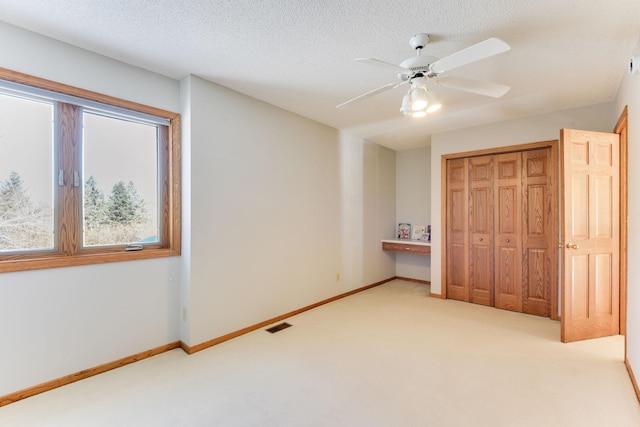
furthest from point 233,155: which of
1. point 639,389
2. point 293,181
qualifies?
point 639,389

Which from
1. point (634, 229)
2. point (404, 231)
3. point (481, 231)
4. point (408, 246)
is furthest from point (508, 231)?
point (404, 231)

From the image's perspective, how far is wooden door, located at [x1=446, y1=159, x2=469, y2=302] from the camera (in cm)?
420

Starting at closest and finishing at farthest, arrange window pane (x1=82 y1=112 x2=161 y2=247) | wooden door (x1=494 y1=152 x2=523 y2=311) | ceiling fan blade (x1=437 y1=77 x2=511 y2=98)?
ceiling fan blade (x1=437 y1=77 x2=511 y2=98) → window pane (x1=82 y1=112 x2=161 y2=247) → wooden door (x1=494 y1=152 x2=523 y2=311)

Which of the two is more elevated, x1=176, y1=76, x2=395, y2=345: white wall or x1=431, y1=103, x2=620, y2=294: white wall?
x1=431, y1=103, x2=620, y2=294: white wall

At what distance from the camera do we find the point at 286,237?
11.7ft

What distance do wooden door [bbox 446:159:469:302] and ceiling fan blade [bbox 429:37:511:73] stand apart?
2.69 metres

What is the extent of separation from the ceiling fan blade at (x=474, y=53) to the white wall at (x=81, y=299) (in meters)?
2.30

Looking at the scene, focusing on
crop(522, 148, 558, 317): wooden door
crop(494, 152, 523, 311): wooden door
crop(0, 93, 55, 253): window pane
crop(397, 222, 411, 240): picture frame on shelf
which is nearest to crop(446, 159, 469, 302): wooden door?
crop(494, 152, 523, 311): wooden door

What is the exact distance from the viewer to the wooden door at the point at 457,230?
13.8 feet

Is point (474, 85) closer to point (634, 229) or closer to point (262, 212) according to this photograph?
point (634, 229)

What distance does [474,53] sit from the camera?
168 cm

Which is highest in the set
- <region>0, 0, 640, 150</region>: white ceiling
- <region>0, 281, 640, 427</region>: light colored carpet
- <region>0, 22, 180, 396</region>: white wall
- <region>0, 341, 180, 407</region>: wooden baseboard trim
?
<region>0, 0, 640, 150</region>: white ceiling

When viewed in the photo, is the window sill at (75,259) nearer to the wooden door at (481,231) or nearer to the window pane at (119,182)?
the window pane at (119,182)

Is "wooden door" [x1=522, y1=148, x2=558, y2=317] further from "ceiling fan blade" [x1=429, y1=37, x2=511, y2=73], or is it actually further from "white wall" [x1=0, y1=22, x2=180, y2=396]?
"white wall" [x1=0, y1=22, x2=180, y2=396]
